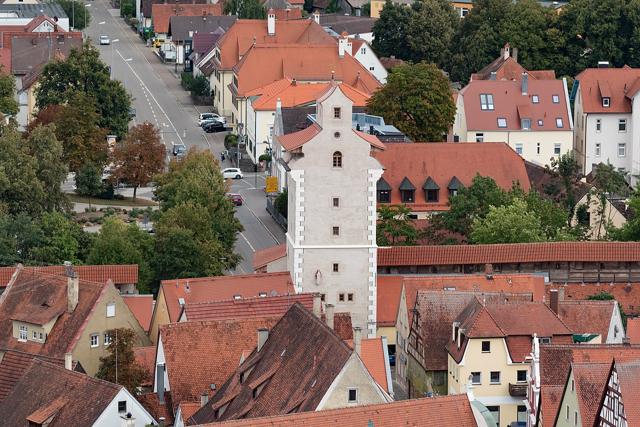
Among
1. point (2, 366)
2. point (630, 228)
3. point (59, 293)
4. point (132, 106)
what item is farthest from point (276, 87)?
point (2, 366)

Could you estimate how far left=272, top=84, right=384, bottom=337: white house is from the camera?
4090 inches

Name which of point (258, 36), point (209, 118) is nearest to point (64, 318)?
point (209, 118)

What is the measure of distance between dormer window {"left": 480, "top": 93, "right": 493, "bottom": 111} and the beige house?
159ft

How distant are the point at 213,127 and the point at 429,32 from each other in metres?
23.6

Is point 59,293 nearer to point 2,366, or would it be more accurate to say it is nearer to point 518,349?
point 2,366

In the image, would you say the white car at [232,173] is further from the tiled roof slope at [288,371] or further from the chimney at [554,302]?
the tiled roof slope at [288,371]

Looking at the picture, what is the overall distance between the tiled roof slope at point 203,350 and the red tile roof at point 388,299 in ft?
51.0

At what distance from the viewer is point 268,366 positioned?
83.8 metres

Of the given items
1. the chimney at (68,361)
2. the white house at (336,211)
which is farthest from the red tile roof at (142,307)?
the chimney at (68,361)

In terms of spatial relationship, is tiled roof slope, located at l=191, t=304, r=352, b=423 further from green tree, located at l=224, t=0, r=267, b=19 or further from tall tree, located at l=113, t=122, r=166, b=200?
green tree, located at l=224, t=0, r=267, b=19

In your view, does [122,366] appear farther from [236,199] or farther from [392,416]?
[236,199]

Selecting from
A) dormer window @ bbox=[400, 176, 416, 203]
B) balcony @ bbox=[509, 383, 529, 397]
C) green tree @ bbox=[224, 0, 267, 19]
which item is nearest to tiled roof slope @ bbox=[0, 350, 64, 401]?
balcony @ bbox=[509, 383, 529, 397]

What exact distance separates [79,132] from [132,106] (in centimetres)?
2768

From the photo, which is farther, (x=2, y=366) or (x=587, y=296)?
(x=587, y=296)
